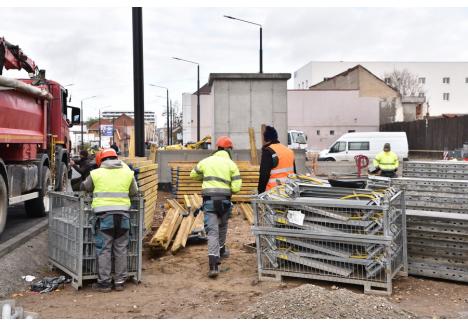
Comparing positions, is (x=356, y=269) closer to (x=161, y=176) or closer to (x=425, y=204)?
(x=425, y=204)

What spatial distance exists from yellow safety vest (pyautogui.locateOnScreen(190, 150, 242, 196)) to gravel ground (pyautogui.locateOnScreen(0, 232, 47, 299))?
101 inches

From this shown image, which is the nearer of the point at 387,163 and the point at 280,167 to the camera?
the point at 280,167

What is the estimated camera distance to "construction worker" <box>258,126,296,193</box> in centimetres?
818

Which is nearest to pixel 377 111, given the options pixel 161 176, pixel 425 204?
pixel 161 176

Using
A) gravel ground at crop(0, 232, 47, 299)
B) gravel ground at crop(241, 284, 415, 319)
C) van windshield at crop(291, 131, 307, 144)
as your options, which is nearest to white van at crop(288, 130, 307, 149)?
van windshield at crop(291, 131, 307, 144)

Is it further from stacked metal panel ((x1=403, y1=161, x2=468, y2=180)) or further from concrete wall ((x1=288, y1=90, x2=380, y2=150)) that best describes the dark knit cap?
concrete wall ((x1=288, y1=90, x2=380, y2=150))

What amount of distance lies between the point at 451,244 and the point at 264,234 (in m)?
2.38

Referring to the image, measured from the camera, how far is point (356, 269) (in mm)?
6504

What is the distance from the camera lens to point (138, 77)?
10797 mm

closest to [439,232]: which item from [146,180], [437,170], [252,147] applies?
[437,170]

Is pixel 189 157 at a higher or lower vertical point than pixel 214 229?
higher

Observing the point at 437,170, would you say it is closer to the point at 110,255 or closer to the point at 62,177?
the point at 110,255

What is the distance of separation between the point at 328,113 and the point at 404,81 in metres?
33.6

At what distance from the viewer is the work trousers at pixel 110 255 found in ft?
21.3
